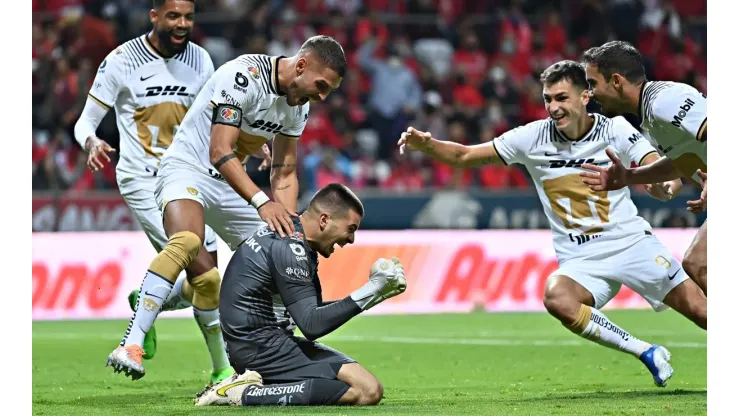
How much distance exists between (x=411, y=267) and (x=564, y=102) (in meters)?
7.48

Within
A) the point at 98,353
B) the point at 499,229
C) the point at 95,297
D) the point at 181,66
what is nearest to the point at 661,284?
the point at 181,66

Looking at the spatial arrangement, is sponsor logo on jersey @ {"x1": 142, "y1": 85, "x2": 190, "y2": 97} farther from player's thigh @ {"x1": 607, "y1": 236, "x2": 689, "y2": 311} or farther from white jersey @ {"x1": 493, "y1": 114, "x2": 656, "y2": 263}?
player's thigh @ {"x1": 607, "y1": 236, "x2": 689, "y2": 311}

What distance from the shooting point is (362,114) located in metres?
19.7

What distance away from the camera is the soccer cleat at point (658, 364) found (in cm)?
769

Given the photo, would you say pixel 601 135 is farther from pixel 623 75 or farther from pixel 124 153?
pixel 124 153

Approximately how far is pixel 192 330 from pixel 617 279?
6.72 m

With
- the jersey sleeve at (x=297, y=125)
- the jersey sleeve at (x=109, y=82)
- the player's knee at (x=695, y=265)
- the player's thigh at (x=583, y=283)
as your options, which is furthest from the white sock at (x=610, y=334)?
the jersey sleeve at (x=109, y=82)

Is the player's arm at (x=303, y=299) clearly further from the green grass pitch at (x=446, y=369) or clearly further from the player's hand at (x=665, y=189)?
the player's hand at (x=665, y=189)

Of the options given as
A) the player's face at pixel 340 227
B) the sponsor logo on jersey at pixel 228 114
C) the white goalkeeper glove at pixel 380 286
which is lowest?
the white goalkeeper glove at pixel 380 286

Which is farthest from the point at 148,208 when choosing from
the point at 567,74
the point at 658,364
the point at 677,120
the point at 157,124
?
the point at 677,120

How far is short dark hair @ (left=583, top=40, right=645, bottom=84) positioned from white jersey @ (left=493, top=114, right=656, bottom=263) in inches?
53.2

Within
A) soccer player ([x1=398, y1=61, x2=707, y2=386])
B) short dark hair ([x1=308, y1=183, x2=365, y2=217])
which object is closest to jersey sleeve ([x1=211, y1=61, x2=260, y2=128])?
short dark hair ([x1=308, y1=183, x2=365, y2=217])

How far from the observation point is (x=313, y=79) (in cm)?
732

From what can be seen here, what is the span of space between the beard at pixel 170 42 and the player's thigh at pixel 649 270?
3.66 metres
